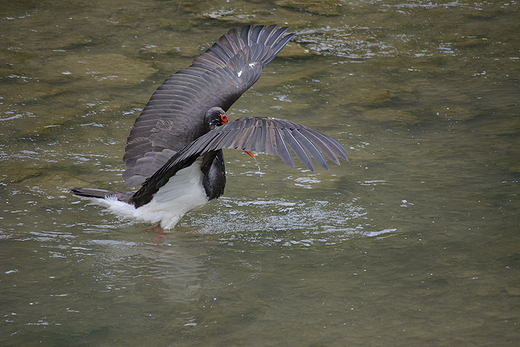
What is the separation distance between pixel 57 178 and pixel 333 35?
5080 mm

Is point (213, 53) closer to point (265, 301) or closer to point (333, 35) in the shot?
point (265, 301)

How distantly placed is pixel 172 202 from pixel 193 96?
0.88m

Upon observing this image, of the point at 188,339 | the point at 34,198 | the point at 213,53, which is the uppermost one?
the point at 213,53

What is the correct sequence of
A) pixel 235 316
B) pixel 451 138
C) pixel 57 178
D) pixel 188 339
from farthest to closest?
pixel 451 138 → pixel 57 178 → pixel 235 316 → pixel 188 339

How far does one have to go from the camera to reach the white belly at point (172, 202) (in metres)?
3.98

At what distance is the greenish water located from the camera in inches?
111

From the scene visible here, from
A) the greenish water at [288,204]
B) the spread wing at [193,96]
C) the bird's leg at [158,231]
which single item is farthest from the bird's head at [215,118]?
the bird's leg at [158,231]

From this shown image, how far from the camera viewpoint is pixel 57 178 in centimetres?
451

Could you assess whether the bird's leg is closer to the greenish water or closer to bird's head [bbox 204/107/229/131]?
the greenish water

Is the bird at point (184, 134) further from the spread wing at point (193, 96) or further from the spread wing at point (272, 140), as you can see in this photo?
the spread wing at point (272, 140)

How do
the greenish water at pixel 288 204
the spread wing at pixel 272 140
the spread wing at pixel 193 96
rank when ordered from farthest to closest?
1. the spread wing at pixel 193 96
2. the greenish water at pixel 288 204
3. the spread wing at pixel 272 140

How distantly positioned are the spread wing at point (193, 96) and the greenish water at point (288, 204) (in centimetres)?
56

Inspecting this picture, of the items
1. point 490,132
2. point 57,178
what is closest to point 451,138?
point 490,132

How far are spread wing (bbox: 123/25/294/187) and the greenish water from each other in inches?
22.2
